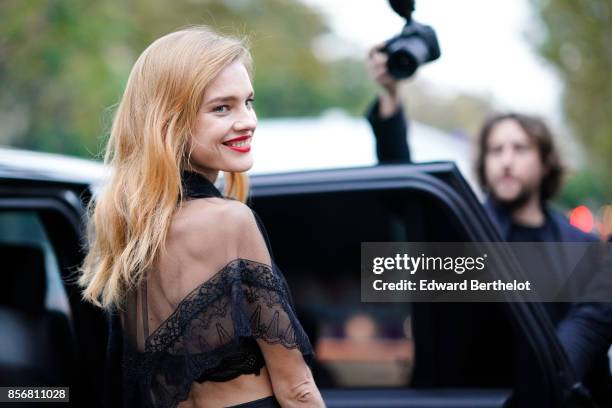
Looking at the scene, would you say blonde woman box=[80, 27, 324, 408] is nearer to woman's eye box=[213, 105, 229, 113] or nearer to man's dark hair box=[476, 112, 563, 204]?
woman's eye box=[213, 105, 229, 113]

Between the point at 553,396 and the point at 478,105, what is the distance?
49546 millimetres

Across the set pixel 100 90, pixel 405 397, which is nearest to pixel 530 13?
pixel 100 90

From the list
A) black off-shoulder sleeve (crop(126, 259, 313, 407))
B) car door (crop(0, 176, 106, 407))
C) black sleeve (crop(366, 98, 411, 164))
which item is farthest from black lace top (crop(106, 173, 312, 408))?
black sleeve (crop(366, 98, 411, 164))

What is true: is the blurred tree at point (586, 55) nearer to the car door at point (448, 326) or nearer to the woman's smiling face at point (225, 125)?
the car door at point (448, 326)

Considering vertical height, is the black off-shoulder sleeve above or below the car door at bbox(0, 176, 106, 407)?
below

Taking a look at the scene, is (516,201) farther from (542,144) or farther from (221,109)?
(221,109)

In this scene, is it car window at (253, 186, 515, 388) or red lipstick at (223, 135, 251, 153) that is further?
car window at (253, 186, 515, 388)

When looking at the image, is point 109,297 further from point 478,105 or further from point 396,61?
point 478,105

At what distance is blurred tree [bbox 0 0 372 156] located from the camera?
299 inches

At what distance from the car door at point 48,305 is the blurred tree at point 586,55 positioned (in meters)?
13.6

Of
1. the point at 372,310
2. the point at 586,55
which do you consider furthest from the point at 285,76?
the point at 372,310

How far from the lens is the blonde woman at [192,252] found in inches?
61.8

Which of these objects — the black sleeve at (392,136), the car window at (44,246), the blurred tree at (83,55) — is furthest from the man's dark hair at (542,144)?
the car window at (44,246)

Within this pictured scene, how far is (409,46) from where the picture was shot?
2.28 metres
